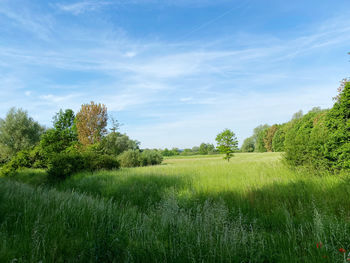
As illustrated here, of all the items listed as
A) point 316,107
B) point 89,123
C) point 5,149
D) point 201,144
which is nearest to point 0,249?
point 89,123

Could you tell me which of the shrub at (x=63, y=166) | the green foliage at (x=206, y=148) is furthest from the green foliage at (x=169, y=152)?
the shrub at (x=63, y=166)

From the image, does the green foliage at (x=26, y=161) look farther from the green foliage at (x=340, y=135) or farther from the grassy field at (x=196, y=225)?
the green foliage at (x=340, y=135)

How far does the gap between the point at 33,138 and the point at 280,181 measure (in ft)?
126

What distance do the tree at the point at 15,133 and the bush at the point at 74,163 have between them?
2198 cm

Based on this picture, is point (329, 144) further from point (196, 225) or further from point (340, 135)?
point (196, 225)

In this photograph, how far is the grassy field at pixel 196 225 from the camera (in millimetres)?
2418

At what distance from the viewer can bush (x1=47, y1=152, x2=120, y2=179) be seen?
41.3 ft

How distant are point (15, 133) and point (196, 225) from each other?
38157mm

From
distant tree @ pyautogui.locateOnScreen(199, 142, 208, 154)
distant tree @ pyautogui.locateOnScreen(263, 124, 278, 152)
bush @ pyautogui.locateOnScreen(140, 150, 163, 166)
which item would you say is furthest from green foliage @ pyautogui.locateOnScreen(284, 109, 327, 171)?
distant tree @ pyautogui.locateOnScreen(199, 142, 208, 154)

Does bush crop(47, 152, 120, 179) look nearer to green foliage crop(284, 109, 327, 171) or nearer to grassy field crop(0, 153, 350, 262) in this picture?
grassy field crop(0, 153, 350, 262)

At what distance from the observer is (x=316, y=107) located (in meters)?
50.0

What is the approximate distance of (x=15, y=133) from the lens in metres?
30.3

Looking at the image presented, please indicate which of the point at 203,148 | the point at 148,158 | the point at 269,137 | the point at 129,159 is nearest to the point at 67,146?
the point at 129,159

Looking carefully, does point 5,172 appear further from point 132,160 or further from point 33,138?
point 33,138
